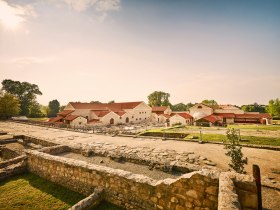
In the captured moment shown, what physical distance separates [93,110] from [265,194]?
54409mm

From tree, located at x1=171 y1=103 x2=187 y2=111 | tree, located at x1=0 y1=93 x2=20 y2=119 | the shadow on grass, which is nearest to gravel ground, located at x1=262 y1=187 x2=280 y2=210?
the shadow on grass

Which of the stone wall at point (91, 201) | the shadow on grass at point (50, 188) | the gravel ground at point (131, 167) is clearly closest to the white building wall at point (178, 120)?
the gravel ground at point (131, 167)

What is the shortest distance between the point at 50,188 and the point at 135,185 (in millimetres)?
5057

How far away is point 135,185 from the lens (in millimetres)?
6391

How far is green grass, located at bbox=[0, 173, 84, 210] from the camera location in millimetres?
7039

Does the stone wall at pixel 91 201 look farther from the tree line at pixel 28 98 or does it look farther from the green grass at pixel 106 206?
the tree line at pixel 28 98

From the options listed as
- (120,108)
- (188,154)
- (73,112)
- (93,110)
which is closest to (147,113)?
(120,108)

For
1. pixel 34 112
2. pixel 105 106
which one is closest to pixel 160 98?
pixel 105 106

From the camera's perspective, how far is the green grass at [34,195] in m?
7.04

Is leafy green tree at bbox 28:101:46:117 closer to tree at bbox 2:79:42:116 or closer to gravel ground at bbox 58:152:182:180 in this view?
tree at bbox 2:79:42:116

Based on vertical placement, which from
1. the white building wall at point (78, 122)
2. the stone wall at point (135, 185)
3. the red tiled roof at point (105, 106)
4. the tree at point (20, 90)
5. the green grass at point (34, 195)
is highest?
the tree at point (20, 90)

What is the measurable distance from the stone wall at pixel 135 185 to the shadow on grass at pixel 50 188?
239mm

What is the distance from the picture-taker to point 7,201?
7344mm

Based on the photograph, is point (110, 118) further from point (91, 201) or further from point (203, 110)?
point (91, 201)
